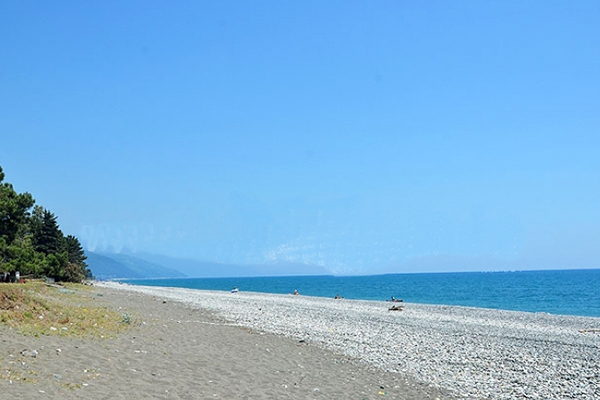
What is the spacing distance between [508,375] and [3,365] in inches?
579

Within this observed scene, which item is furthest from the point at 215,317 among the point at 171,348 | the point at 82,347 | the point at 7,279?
the point at 7,279

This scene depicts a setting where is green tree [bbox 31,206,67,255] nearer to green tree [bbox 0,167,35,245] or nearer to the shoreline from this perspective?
green tree [bbox 0,167,35,245]

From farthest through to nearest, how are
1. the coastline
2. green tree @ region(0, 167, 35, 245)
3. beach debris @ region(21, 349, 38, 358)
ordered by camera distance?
1. green tree @ region(0, 167, 35, 245)
2. beach debris @ region(21, 349, 38, 358)
3. the coastline

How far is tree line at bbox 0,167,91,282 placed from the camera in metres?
34.4

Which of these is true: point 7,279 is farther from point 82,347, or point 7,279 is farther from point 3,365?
point 3,365

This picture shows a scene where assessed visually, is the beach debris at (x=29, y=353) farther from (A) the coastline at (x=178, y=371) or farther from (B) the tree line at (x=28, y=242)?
(B) the tree line at (x=28, y=242)

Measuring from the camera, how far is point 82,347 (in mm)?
14914

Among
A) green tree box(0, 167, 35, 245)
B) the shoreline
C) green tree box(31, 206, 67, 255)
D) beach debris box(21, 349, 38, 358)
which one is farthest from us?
green tree box(31, 206, 67, 255)

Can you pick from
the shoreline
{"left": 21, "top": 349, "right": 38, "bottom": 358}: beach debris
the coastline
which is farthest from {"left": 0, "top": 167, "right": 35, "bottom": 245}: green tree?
{"left": 21, "top": 349, "right": 38, "bottom": 358}: beach debris

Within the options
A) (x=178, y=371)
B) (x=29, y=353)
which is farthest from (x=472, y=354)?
(x=29, y=353)

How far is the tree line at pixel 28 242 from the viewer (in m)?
34.4

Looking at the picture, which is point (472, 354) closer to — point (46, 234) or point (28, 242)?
point (28, 242)

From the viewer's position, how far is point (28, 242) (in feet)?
156

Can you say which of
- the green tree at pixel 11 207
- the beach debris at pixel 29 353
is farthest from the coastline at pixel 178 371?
the green tree at pixel 11 207
